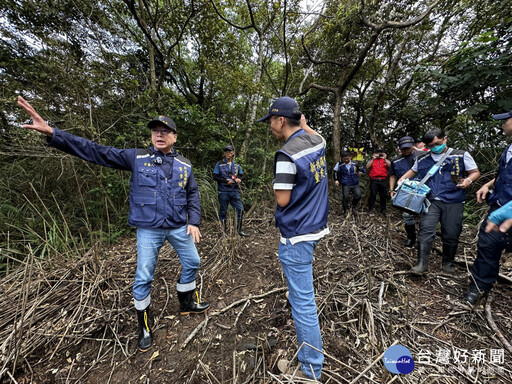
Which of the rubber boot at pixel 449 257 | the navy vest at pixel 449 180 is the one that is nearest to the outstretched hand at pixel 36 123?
the navy vest at pixel 449 180

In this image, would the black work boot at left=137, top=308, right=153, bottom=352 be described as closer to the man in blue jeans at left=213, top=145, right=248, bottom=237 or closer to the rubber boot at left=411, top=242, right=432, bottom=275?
the man in blue jeans at left=213, top=145, right=248, bottom=237

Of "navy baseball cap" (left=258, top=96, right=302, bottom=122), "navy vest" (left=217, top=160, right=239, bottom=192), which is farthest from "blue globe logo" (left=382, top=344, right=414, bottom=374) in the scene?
"navy vest" (left=217, top=160, right=239, bottom=192)

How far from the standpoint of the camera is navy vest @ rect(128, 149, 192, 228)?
1.91m

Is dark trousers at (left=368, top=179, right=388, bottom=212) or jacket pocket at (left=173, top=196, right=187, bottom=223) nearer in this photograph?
jacket pocket at (left=173, top=196, right=187, bottom=223)

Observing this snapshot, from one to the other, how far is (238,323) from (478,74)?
19.7 ft

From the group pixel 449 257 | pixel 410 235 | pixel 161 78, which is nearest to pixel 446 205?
pixel 449 257

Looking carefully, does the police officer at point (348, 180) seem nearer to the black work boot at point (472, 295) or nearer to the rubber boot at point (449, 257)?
the rubber boot at point (449, 257)

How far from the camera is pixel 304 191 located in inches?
58.5

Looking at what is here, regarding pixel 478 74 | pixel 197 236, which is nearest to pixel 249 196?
pixel 197 236

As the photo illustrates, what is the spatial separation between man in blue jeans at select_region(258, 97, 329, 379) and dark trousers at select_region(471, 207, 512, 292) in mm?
2016

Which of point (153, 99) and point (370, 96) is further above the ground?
point (370, 96)

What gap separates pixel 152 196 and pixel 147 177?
19cm

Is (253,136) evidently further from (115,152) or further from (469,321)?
(469,321)

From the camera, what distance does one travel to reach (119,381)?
5.49 feet
